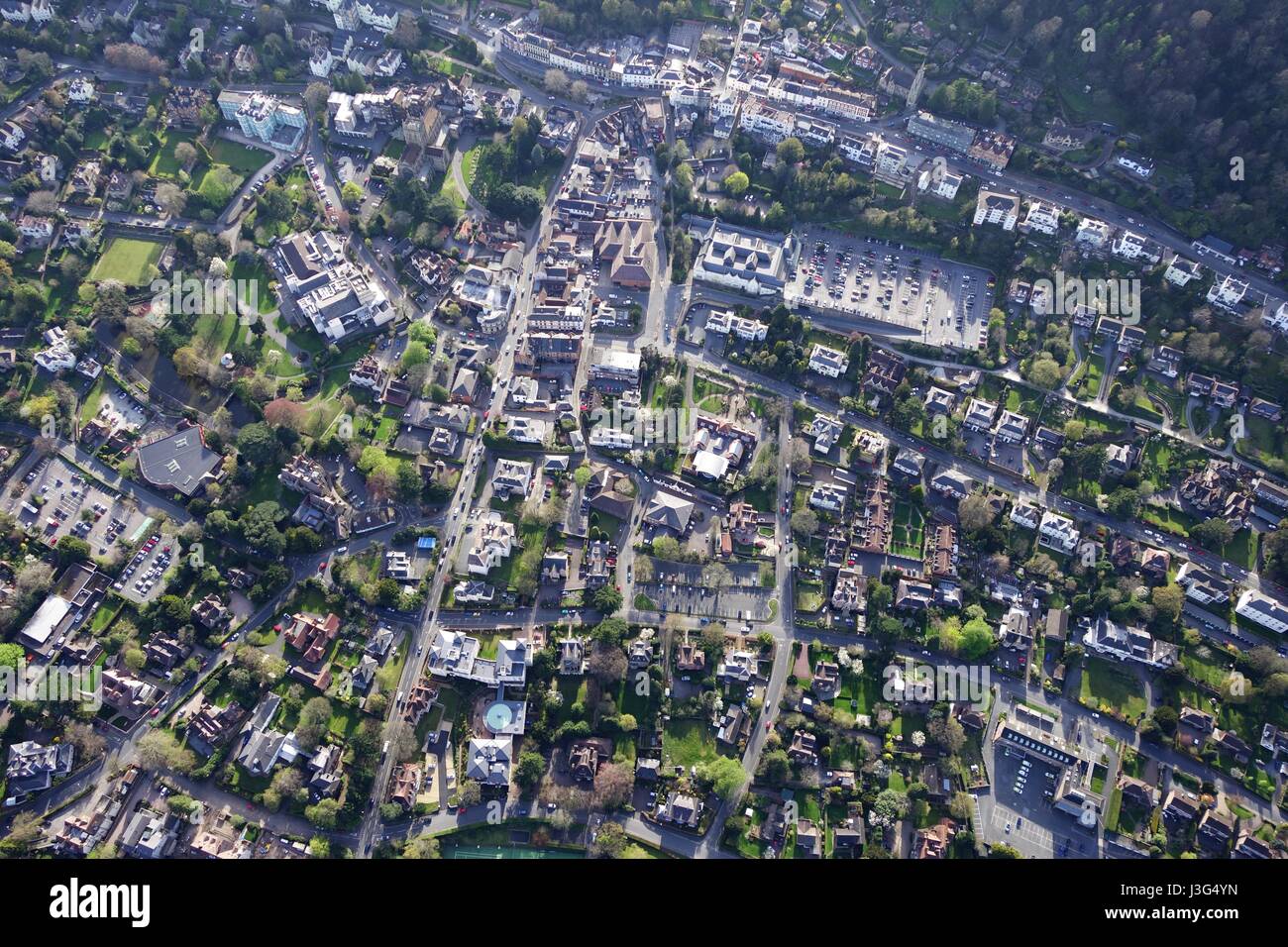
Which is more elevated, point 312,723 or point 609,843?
point 609,843

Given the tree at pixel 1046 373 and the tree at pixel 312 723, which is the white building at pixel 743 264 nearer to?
the tree at pixel 1046 373

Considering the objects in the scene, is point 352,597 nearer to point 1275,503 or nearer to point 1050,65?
point 1275,503

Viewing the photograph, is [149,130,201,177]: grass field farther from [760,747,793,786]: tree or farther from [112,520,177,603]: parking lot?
[760,747,793,786]: tree

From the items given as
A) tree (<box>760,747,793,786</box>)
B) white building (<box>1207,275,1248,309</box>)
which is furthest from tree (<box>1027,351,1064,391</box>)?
tree (<box>760,747,793,786</box>)
